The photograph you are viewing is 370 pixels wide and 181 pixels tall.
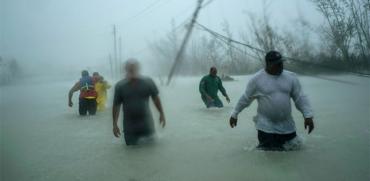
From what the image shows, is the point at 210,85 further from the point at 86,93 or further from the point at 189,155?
the point at 189,155

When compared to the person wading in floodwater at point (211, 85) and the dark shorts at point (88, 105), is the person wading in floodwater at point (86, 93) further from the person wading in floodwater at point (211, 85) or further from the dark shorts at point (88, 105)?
the person wading in floodwater at point (211, 85)

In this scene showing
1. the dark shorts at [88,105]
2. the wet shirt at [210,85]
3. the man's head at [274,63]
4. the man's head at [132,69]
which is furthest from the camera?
the dark shorts at [88,105]

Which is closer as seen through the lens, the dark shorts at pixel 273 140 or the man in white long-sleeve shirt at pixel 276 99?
the man in white long-sleeve shirt at pixel 276 99

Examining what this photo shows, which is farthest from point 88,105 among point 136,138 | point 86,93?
point 136,138

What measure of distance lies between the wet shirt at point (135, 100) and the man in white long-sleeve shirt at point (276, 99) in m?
1.76

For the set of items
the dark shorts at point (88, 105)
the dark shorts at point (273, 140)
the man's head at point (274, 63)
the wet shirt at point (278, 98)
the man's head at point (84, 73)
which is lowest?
the dark shorts at point (88, 105)

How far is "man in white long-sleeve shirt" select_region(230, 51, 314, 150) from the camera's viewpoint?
5426 mm

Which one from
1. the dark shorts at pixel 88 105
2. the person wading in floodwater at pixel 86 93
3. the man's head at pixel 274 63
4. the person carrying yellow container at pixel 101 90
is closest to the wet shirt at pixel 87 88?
the person wading in floodwater at pixel 86 93

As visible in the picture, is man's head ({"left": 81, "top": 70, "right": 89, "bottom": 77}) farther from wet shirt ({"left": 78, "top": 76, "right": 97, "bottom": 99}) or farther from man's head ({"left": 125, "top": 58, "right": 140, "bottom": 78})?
man's head ({"left": 125, "top": 58, "right": 140, "bottom": 78})

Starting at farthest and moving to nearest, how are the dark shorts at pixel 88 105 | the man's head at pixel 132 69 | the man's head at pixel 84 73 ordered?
1. the dark shorts at pixel 88 105
2. the man's head at pixel 84 73
3. the man's head at pixel 132 69

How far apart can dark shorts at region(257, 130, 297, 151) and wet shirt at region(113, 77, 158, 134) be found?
1.99 meters

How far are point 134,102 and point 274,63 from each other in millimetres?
2455

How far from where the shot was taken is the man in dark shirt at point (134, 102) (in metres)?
6.52

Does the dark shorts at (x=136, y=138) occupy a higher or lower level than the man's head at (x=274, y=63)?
lower
